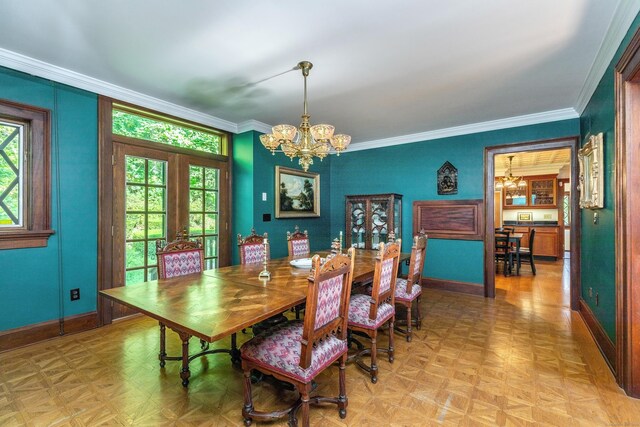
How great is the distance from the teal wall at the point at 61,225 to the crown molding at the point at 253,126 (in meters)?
1.68

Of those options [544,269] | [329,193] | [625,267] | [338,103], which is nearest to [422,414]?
[625,267]

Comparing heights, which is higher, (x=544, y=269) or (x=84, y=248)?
(x=84, y=248)

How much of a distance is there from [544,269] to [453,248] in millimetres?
3227

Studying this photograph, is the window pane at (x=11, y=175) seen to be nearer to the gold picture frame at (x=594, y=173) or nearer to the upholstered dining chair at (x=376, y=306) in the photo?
the upholstered dining chair at (x=376, y=306)

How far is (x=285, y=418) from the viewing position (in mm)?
1684

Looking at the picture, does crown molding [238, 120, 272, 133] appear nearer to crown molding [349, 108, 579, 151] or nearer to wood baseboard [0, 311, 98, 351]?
crown molding [349, 108, 579, 151]

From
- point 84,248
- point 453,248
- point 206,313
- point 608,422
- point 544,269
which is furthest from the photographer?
point 544,269

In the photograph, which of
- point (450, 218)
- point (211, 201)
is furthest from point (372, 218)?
point (211, 201)

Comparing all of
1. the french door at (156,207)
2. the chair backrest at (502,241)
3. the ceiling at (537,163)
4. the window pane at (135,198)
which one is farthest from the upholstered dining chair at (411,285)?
the ceiling at (537,163)

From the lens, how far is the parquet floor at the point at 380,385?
1.70 metres

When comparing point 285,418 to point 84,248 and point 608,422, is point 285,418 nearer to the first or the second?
point 608,422

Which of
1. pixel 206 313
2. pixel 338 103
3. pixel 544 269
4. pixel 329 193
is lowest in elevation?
pixel 544 269

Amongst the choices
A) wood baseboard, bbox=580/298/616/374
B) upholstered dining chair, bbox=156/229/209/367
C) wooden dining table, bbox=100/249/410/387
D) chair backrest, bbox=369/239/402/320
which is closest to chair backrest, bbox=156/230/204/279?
upholstered dining chair, bbox=156/229/209/367

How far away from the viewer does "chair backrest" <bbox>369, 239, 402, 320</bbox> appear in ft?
6.61
